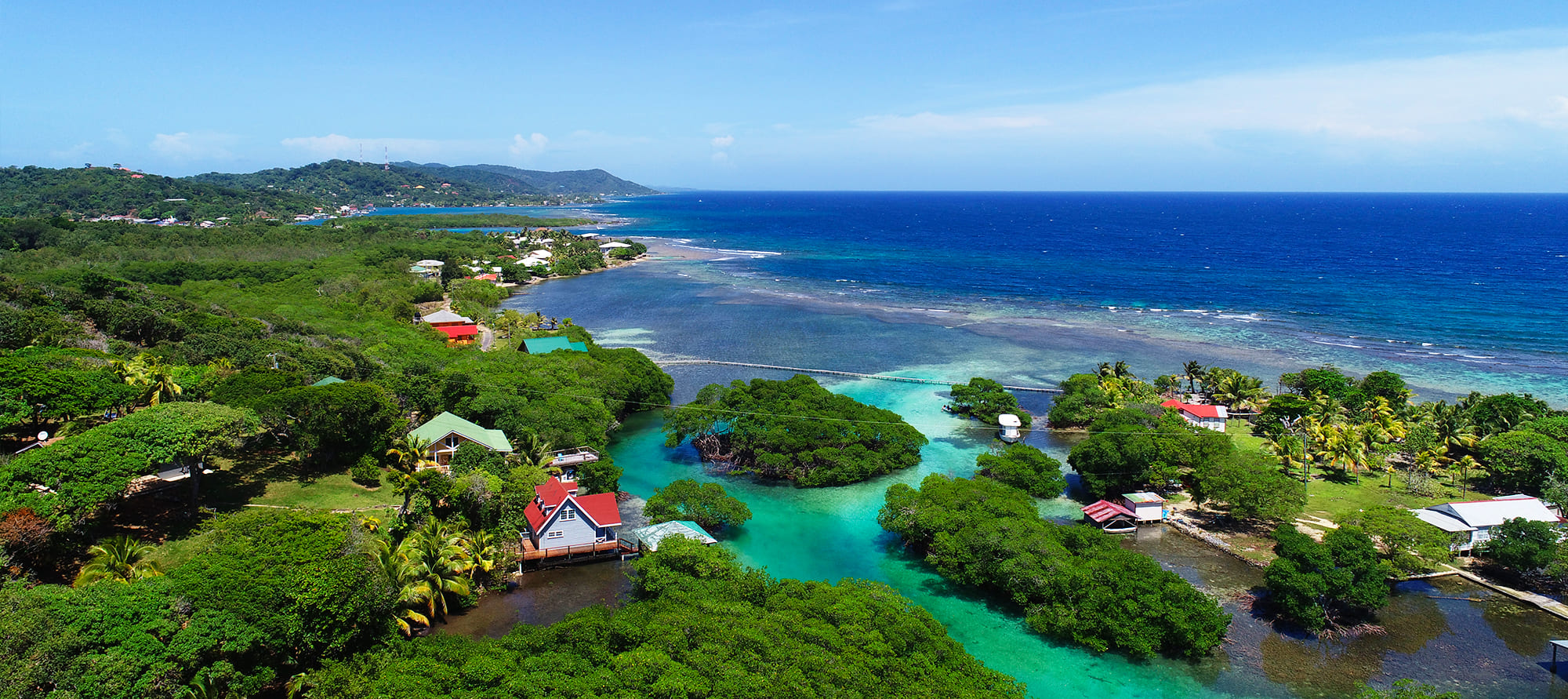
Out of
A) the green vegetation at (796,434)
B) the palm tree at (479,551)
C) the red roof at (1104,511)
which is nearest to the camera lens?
the palm tree at (479,551)

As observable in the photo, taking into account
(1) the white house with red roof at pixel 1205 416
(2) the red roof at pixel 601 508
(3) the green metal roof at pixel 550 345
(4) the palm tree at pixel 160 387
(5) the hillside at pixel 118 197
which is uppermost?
(5) the hillside at pixel 118 197

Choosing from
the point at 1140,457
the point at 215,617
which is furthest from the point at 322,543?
the point at 1140,457

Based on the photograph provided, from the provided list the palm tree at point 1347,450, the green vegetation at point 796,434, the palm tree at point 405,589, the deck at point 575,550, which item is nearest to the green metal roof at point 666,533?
the deck at point 575,550

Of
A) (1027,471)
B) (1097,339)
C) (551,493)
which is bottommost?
(551,493)

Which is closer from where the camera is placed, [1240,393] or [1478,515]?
[1478,515]

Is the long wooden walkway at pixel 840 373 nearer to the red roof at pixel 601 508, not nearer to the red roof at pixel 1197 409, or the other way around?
the red roof at pixel 1197 409

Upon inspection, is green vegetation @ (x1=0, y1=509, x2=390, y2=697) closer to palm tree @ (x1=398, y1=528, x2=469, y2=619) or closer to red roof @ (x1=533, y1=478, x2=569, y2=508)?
palm tree @ (x1=398, y1=528, x2=469, y2=619)

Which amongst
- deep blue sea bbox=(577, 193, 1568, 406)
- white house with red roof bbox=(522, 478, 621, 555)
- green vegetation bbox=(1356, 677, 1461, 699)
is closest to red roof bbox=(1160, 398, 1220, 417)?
deep blue sea bbox=(577, 193, 1568, 406)

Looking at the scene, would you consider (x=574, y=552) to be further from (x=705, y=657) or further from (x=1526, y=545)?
(x=1526, y=545)
